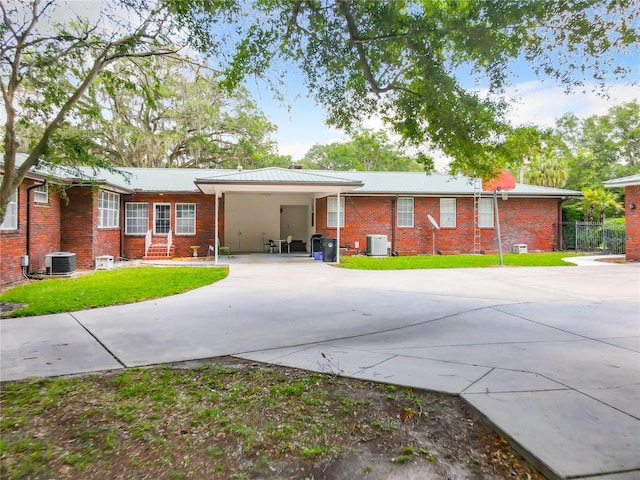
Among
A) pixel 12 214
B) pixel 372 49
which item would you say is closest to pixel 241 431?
pixel 372 49

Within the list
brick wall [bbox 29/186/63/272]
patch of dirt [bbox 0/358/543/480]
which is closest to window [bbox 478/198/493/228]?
brick wall [bbox 29/186/63/272]

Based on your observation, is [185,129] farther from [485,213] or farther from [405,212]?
[485,213]

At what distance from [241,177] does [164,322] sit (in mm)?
9891

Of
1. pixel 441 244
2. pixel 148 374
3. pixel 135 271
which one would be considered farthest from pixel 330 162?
pixel 148 374

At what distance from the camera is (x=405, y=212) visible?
816 inches

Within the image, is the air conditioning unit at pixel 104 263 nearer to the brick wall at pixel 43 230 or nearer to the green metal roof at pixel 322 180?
the brick wall at pixel 43 230

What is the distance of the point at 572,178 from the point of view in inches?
1416

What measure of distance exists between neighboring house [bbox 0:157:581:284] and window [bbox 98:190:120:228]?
4cm

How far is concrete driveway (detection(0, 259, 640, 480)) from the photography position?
10.1 feet

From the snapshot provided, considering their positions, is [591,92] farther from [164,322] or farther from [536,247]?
[536,247]

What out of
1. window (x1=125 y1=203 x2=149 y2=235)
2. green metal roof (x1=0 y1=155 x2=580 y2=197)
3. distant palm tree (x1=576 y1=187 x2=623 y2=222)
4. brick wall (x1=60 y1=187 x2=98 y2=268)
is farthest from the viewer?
distant palm tree (x1=576 y1=187 x2=623 y2=222)

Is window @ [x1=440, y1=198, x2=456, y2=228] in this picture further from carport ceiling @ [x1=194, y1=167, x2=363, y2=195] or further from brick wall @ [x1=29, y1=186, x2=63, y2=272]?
brick wall @ [x1=29, y1=186, x2=63, y2=272]

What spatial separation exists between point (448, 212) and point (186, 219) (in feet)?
40.9

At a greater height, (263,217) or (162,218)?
(263,217)
